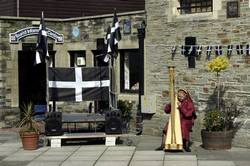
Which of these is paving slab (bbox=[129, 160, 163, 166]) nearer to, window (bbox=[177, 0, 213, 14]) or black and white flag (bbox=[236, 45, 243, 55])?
black and white flag (bbox=[236, 45, 243, 55])

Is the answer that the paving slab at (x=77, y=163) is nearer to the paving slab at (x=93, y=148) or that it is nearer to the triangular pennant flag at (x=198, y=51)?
the paving slab at (x=93, y=148)

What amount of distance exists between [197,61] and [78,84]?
325cm

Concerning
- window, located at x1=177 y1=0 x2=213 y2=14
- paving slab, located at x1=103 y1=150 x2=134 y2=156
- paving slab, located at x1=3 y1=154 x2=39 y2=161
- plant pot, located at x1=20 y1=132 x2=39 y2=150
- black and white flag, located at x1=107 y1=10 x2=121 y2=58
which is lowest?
paving slab, located at x1=3 y1=154 x2=39 y2=161

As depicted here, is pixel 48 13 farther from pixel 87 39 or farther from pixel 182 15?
pixel 182 15

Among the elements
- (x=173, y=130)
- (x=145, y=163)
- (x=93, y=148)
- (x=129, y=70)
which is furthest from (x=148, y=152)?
(x=129, y=70)

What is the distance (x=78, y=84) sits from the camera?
15.8 meters

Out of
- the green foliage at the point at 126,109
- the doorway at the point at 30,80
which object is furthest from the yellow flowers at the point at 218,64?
the doorway at the point at 30,80

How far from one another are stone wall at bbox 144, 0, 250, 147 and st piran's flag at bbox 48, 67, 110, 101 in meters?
1.65

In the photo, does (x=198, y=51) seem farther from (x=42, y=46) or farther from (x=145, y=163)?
(x=145, y=163)

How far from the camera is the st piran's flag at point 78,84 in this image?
51.6 feet

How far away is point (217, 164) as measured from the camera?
12.1 metres

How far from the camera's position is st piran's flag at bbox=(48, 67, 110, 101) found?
15727 millimetres

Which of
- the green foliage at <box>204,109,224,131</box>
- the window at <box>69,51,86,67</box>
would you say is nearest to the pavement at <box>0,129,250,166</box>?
the green foliage at <box>204,109,224,131</box>

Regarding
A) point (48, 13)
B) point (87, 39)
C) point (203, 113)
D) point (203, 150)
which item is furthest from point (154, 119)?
point (48, 13)
